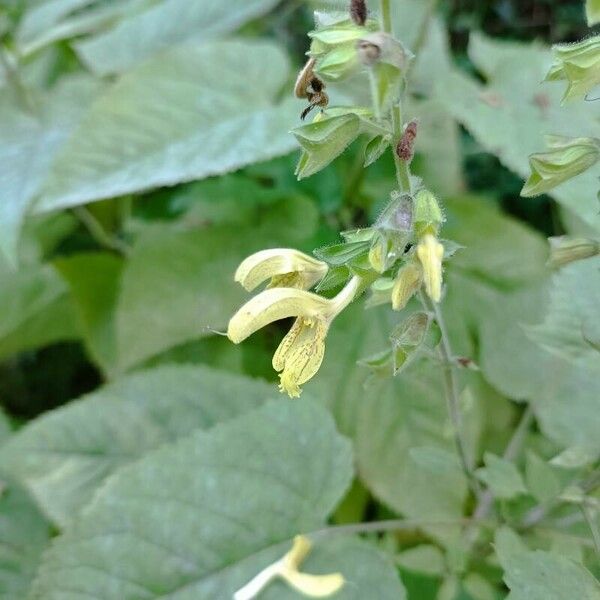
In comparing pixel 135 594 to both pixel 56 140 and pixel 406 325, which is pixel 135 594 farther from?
pixel 56 140

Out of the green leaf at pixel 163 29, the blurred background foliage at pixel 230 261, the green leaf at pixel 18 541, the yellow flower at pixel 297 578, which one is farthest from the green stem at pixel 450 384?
the green leaf at pixel 163 29

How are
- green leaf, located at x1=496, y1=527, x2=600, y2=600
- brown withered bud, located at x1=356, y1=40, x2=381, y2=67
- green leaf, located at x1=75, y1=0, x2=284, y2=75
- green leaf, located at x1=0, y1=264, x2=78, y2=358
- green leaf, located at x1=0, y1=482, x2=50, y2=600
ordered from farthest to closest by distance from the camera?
green leaf, located at x1=75, y1=0, x2=284, y2=75
green leaf, located at x1=0, y1=264, x2=78, y2=358
green leaf, located at x1=0, y1=482, x2=50, y2=600
green leaf, located at x1=496, y1=527, x2=600, y2=600
brown withered bud, located at x1=356, y1=40, x2=381, y2=67

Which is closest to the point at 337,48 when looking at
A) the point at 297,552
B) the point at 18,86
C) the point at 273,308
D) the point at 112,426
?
the point at 273,308

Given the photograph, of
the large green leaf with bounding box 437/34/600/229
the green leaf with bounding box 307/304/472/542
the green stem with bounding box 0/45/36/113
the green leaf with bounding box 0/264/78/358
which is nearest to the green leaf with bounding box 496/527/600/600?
the green leaf with bounding box 307/304/472/542

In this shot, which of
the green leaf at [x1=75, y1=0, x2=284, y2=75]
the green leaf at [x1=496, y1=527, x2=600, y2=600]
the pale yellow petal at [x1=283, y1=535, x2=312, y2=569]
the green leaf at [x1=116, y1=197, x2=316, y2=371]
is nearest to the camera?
the green leaf at [x1=496, y1=527, x2=600, y2=600]

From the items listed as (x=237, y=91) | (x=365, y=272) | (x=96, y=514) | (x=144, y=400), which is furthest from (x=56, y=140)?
(x=365, y=272)

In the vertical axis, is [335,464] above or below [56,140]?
below

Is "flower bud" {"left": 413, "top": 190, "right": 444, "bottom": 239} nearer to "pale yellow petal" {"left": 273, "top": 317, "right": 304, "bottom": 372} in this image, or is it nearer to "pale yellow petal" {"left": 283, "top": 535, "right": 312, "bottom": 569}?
"pale yellow petal" {"left": 273, "top": 317, "right": 304, "bottom": 372}
